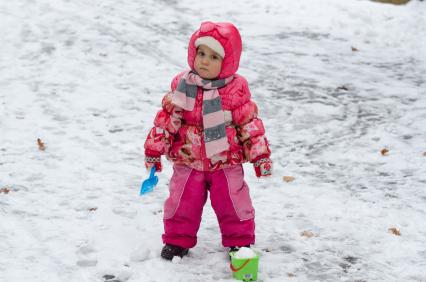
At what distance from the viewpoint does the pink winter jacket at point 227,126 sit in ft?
13.1

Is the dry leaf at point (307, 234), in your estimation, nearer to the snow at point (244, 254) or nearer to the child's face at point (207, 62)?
the snow at point (244, 254)

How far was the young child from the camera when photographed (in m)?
3.99

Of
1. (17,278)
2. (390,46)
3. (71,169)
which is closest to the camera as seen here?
(17,278)

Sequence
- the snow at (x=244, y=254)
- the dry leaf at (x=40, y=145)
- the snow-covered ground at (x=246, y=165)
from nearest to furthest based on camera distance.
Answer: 1. the snow at (x=244, y=254)
2. the snow-covered ground at (x=246, y=165)
3. the dry leaf at (x=40, y=145)

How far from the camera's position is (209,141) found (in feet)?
13.1

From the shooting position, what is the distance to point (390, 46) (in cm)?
1010

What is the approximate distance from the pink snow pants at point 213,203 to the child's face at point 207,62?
662mm

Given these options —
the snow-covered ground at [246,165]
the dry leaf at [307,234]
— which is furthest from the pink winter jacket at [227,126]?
the dry leaf at [307,234]

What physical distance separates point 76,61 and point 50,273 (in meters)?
5.68

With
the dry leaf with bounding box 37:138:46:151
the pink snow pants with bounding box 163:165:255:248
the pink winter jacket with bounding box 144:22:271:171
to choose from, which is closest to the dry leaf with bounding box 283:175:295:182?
the pink snow pants with bounding box 163:165:255:248

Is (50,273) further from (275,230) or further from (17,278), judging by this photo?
(275,230)

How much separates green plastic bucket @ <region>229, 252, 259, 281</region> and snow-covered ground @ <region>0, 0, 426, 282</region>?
0.18 meters

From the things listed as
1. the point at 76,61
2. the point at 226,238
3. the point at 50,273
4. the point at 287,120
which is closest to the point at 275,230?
the point at 226,238

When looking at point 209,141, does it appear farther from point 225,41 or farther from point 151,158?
point 225,41
